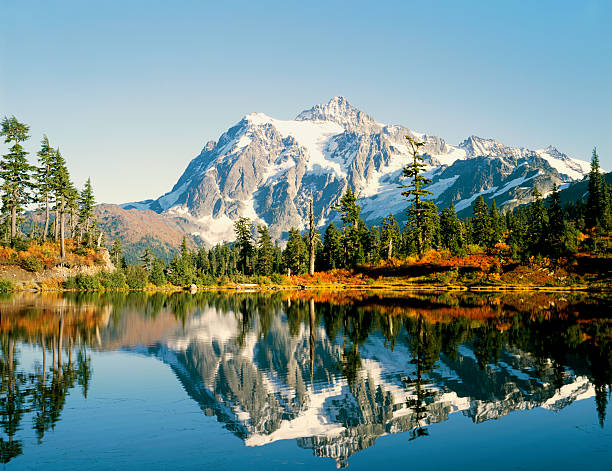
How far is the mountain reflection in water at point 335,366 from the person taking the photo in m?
14.9

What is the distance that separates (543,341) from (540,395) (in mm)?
10875

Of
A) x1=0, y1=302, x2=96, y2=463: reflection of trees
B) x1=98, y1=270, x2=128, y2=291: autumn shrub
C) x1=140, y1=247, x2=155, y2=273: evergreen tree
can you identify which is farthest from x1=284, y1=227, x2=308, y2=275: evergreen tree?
x1=0, y1=302, x2=96, y2=463: reflection of trees

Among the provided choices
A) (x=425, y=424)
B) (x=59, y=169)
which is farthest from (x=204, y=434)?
(x=59, y=169)

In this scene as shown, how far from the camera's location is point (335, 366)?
22.1 metres

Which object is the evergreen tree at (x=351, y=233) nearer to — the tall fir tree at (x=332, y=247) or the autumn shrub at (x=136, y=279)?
the tall fir tree at (x=332, y=247)

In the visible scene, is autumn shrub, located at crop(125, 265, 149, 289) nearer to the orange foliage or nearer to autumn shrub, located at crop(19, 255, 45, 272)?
the orange foliage

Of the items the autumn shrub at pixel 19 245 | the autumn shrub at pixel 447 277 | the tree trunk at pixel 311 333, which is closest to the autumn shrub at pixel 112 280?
the autumn shrub at pixel 19 245

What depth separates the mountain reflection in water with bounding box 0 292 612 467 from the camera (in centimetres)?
1491

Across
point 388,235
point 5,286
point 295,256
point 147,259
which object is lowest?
point 5,286

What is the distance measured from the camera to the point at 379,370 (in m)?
20.9

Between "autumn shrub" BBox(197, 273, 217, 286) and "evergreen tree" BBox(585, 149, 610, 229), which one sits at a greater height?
"evergreen tree" BBox(585, 149, 610, 229)

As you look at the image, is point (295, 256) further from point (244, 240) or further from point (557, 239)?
point (557, 239)

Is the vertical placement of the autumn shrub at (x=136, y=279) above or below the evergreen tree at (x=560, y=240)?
below

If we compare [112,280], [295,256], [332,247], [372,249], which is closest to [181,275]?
[112,280]
